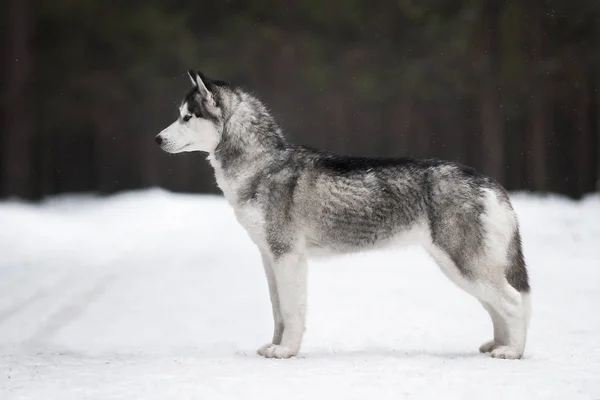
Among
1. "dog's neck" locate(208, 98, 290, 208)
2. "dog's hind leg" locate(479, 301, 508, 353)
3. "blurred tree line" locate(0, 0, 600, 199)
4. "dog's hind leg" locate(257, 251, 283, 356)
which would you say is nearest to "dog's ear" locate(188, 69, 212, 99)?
"dog's neck" locate(208, 98, 290, 208)

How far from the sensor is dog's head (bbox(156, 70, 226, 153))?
5969mm

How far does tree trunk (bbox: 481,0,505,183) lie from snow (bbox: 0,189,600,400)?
9.59m

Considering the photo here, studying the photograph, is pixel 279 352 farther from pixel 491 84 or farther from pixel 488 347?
pixel 491 84

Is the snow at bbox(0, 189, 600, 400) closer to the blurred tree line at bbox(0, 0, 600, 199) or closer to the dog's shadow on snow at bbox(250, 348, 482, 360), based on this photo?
the dog's shadow on snow at bbox(250, 348, 482, 360)

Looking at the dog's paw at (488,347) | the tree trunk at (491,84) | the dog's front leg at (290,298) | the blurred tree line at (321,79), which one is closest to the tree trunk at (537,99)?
the blurred tree line at (321,79)

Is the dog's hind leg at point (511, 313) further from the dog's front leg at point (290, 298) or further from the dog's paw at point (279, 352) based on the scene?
the dog's paw at point (279, 352)

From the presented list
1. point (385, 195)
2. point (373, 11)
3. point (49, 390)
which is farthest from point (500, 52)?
point (49, 390)

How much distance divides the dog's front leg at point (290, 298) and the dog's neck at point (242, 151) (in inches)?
26.7

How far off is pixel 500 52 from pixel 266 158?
22.9 meters

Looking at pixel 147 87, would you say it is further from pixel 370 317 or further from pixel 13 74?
pixel 370 317

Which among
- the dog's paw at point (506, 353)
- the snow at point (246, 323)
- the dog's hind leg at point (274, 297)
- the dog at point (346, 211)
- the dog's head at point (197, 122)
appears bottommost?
the snow at point (246, 323)

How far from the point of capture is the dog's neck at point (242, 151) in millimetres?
6109

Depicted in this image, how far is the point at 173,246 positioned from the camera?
1508 cm

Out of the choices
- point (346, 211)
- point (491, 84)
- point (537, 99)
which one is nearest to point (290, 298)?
point (346, 211)
